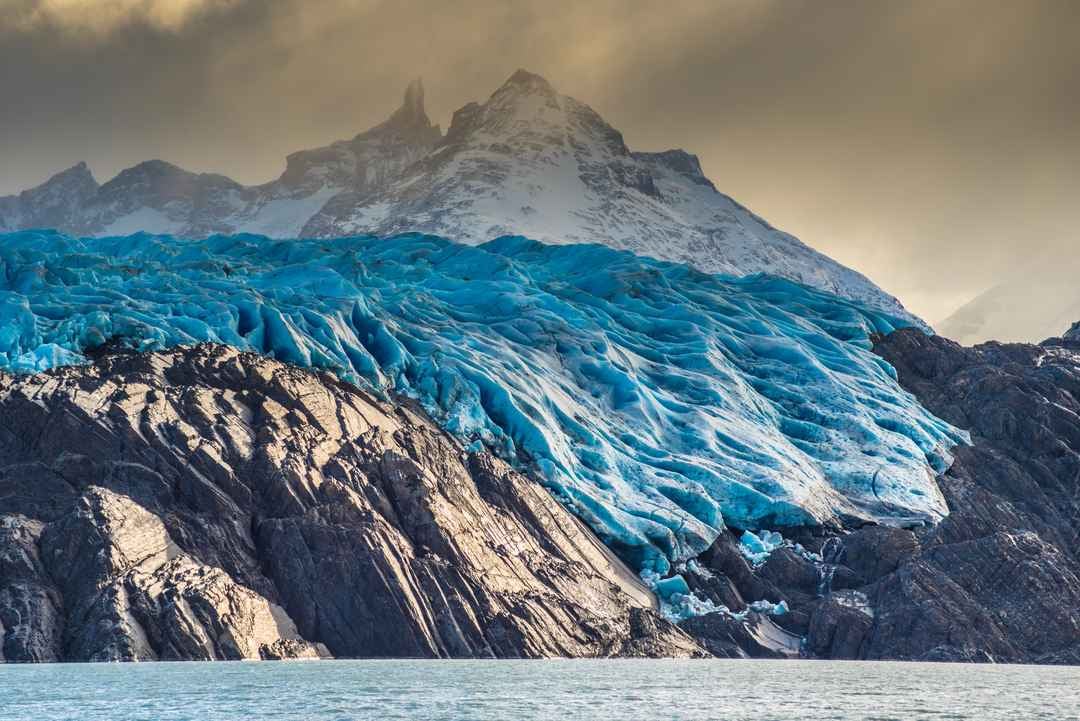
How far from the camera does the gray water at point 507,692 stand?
58062 millimetres

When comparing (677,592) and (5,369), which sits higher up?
(5,369)

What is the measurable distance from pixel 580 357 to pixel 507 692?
2660 inches

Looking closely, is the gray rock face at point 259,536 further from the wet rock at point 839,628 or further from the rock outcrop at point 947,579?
the rock outcrop at point 947,579

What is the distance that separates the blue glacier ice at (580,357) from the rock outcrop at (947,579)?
13.0 ft

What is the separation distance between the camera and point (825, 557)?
372 feet

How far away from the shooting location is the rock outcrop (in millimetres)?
101250

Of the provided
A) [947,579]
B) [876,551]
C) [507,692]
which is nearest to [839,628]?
[947,579]

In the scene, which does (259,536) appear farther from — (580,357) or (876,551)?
(580,357)

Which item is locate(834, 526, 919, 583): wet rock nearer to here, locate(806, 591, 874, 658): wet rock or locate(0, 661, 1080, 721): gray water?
locate(806, 591, 874, 658): wet rock

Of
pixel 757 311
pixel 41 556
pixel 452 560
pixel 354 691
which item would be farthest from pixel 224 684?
pixel 757 311

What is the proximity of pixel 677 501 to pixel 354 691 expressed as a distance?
170 ft

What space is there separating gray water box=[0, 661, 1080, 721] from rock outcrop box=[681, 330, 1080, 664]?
14538 mm

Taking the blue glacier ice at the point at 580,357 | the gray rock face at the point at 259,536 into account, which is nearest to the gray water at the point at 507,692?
the gray rock face at the point at 259,536

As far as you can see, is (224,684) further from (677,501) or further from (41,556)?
(677,501)
